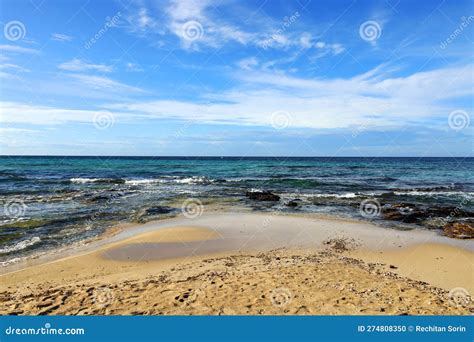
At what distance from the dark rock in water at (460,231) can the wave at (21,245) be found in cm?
1495

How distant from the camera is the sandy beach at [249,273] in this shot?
6.24m

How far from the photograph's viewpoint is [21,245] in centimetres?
1090

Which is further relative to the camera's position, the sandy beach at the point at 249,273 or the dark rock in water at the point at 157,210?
the dark rock in water at the point at 157,210

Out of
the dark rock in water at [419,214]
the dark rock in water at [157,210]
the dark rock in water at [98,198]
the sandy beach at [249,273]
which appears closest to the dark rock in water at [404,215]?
the dark rock in water at [419,214]

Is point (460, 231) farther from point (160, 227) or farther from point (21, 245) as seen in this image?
point (21, 245)

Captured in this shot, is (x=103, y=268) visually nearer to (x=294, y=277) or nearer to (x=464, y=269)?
(x=294, y=277)

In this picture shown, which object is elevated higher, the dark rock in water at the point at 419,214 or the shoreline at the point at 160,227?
the dark rock in water at the point at 419,214

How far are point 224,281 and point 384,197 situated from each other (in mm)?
19380

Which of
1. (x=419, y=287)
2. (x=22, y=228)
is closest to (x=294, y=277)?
(x=419, y=287)

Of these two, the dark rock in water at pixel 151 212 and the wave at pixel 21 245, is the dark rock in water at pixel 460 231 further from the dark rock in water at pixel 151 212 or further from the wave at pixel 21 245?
the wave at pixel 21 245

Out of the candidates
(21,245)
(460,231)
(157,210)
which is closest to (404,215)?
(460,231)

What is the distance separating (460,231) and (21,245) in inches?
620

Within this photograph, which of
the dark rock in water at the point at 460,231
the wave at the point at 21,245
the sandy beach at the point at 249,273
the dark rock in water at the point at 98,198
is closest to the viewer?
the sandy beach at the point at 249,273

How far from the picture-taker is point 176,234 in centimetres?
1245
